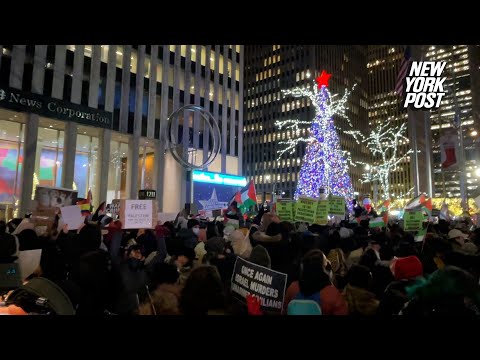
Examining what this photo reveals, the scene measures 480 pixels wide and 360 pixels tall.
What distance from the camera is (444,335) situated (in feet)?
8.38

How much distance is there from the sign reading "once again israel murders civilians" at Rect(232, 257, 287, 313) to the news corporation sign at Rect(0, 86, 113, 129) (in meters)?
25.3

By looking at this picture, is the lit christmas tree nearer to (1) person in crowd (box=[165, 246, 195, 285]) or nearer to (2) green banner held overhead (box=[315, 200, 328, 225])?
(2) green banner held overhead (box=[315, 200, 328, 225])

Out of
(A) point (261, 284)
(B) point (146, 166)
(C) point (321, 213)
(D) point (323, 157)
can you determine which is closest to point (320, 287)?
(A) point (261, 284)

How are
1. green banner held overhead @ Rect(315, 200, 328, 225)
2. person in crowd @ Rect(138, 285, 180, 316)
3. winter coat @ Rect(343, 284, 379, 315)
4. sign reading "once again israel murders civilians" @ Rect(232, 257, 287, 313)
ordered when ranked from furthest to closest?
green banner held overhead @ Rect(315, 200, 328, 225) < winter coat @ Rect(343, 284, 379, 315) < person in crowd @ Rect(138, 285, 180, 316) < sign reading "once again israel murders civilians" @ Rect(232, 257, 287, 313)

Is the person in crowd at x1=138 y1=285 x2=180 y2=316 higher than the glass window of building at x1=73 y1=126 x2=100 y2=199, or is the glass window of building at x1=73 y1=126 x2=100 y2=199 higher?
the glass window of building at x1=73 y1=126 x2=100 y2=199

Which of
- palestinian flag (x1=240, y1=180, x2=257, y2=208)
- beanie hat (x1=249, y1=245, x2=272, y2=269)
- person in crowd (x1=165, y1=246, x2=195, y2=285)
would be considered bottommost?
person in crowd (x1=165, y1=246, x2=195, y2=285)

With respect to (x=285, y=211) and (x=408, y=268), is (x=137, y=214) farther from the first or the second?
(x=408, y=268)

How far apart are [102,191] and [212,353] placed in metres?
28.6

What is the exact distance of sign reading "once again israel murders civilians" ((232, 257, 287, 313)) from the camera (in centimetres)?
367

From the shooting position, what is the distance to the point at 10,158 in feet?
84.5

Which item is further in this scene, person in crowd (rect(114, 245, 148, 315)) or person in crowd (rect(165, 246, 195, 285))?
person in crowd (rect(165, 246, 195, 285))

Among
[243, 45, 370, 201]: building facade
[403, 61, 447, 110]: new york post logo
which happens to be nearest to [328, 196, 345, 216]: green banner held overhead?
[403, 61, 447, 110]: new york post logo

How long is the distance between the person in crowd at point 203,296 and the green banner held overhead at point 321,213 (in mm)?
6680
